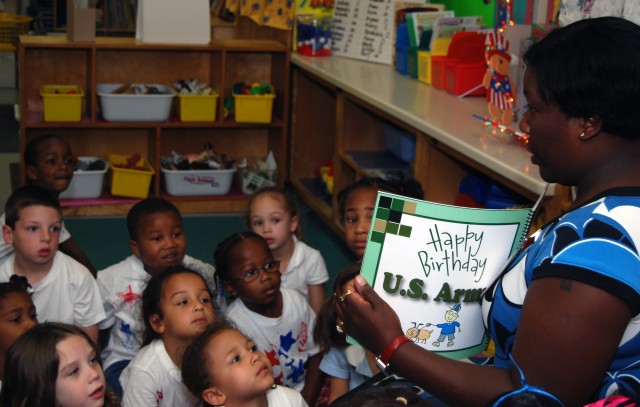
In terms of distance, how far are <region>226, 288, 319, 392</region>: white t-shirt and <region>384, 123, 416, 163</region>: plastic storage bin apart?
1.69 meters

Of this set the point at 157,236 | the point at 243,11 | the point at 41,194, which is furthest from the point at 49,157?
the point at 243,11

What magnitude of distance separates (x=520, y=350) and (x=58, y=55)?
14.2ft

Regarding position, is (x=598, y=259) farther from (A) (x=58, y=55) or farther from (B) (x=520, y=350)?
(A) (x=58, y=55)

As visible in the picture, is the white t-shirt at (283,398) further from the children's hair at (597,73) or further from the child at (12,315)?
the children's hair at (597,73)

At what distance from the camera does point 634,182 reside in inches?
45.9

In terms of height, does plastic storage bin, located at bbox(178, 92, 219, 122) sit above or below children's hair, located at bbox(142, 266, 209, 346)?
above

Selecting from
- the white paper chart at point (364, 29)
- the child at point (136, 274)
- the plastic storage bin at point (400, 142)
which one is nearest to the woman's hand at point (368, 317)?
the child at point (136, 274)

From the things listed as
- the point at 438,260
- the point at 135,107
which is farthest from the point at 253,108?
the point at 438,260

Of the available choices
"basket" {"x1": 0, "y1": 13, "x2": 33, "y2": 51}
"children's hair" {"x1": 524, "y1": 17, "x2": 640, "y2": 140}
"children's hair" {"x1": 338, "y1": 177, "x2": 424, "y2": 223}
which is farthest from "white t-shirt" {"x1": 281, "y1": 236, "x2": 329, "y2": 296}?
"basket" {"x1": 0, "y1": 13, "x2": 33, "y2": 51}

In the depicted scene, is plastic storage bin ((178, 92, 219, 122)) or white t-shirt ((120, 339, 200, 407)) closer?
white t-shirt ((120, 339, 200, 407))

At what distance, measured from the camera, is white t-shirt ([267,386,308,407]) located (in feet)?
6.88

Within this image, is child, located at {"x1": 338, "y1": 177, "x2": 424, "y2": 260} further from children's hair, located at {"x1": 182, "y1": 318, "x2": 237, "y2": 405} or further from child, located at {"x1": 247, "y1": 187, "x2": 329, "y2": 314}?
children's hair, located at {"x1": 182, "y1": 318, "x2": 237, "y2": 405}

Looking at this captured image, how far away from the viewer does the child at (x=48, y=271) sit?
2.73 meters

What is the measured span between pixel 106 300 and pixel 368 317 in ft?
5.95
